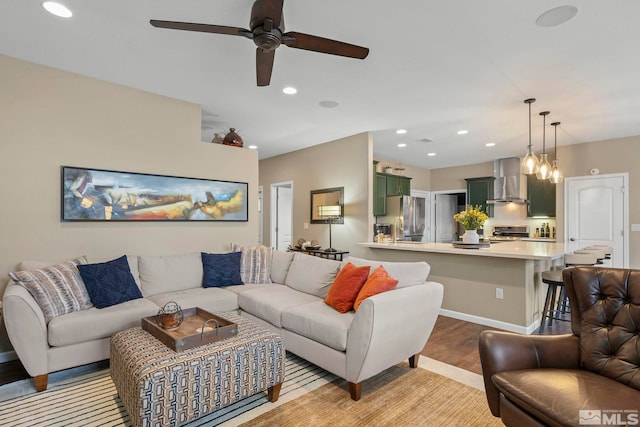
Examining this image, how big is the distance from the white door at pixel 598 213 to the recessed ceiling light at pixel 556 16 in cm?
456

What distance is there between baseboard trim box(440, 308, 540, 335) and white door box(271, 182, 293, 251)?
3883 millimetres

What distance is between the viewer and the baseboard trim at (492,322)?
3.62 m

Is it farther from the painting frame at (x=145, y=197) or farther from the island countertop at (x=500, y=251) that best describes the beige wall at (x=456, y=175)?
the painting frame at (x=145, y=197)

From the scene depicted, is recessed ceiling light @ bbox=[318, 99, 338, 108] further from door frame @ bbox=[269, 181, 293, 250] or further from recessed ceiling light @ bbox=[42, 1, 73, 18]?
door frame @ bbox=[269, 181, 293, 250]

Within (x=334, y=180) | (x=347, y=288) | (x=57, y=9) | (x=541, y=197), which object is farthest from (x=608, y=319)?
(x=541, y=197)

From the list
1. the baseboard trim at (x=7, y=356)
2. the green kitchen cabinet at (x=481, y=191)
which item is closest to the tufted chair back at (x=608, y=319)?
the baseboard trim at (x=7, y=356)

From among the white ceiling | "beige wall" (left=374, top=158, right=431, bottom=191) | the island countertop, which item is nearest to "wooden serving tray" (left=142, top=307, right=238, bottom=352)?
the white ceiling

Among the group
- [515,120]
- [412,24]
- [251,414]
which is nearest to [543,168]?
[515,120]

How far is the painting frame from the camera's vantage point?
10.7 feet

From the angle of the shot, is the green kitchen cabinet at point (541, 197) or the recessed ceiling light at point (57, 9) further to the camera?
the green kitchen cabinet at point (541, 197)

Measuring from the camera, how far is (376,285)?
8.24 ft

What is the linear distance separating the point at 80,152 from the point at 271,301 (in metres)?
2.47

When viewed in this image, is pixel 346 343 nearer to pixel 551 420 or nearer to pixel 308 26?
pixel 551 420

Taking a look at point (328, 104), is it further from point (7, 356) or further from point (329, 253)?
point (7, 356)
